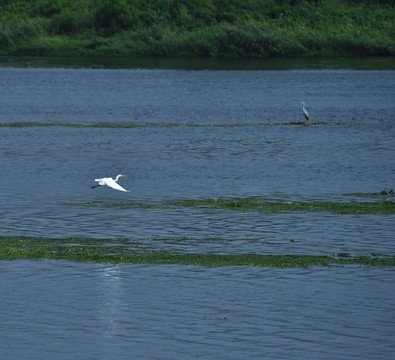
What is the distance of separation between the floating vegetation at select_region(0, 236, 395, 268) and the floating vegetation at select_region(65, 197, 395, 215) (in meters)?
5.22

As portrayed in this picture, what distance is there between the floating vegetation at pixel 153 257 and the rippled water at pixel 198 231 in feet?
1.38

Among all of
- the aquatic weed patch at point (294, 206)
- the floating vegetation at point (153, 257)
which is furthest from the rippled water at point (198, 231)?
the aquatic weed patch at point (294, 206)

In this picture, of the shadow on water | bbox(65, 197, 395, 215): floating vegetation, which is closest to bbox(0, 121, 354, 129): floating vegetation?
bbox(65, 197, 395, 215): floating vegetation

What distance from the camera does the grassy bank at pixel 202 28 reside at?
375ft

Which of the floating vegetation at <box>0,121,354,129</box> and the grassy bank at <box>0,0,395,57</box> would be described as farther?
the grassy bank at <box>0,0,395,57</box>

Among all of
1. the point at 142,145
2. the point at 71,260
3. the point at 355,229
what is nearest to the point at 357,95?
the point at 142,145

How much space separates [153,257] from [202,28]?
10085 cm

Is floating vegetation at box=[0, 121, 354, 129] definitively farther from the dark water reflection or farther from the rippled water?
the dark water reflection

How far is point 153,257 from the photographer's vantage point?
68.3ft

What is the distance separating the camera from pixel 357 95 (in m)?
72.9

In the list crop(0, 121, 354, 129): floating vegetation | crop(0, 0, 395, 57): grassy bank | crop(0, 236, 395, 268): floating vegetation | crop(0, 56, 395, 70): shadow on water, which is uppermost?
crop(0, 236, 395, 268): floating vegetation

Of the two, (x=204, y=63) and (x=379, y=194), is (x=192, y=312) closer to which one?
(x=379, y=194)

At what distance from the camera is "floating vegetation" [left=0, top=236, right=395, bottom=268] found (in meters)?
20.5

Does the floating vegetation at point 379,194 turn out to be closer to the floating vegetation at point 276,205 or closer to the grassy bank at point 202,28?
the floating vegetation at point 276,205
